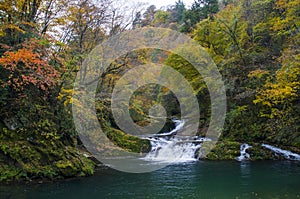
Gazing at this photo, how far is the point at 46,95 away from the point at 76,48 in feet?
9.48

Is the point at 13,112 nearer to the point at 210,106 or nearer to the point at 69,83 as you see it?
the point at 69,83

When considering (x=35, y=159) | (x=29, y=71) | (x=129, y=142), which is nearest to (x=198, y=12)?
(x=129, y=142)

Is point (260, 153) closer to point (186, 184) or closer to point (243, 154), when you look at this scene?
point (243, 154)

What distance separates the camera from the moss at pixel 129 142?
17.1 m

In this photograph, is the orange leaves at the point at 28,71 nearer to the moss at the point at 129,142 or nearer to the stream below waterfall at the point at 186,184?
the stream below waterfall at the point at 186,184

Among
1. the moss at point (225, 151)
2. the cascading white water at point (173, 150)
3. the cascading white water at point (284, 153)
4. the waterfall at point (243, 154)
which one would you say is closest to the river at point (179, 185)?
the cascading white water at point (284, 153)

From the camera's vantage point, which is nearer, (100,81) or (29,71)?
(29,71)

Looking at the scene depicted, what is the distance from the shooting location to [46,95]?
11336 millimetres

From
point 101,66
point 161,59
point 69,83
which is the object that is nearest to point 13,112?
point 69,83

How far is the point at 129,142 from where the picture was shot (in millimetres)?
17516

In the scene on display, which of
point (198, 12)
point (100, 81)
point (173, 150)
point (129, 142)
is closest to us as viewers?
point (100, 81)

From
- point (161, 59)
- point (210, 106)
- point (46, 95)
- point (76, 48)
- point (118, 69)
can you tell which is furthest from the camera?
point (161, 59)

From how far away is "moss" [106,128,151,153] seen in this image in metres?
17.1

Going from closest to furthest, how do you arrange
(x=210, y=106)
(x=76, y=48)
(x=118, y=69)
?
(x=76, y=48) < (x=118, y=69) < (x=210, y=106)
